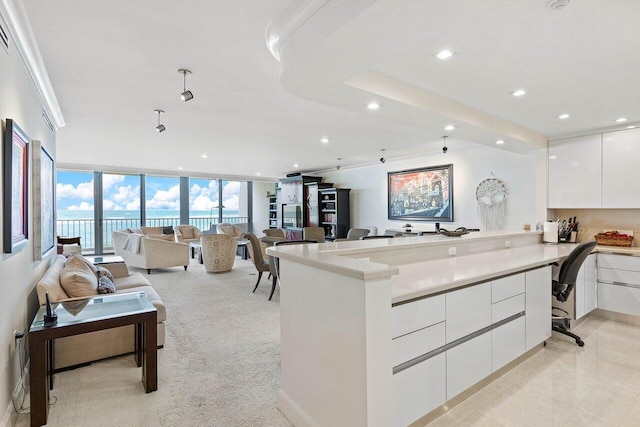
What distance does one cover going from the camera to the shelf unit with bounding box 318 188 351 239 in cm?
816

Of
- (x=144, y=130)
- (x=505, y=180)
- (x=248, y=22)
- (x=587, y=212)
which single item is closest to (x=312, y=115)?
(x=248, y=22)

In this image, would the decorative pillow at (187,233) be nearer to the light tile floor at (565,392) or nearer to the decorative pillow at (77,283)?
the decorative pillow at (77,283)

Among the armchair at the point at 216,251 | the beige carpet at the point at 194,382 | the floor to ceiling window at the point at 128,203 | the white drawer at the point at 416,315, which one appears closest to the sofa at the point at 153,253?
the armchair at the point at 216,251

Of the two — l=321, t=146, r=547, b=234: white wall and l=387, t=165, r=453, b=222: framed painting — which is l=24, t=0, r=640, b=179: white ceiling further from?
l=387, t=165, r=453, b=222: framed painting

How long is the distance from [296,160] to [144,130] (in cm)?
340

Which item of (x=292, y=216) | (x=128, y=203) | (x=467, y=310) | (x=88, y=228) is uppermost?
(x=128, y=203)

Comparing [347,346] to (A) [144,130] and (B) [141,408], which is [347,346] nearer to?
(B) [141,408]

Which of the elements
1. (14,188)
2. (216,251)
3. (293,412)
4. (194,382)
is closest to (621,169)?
(293,412)

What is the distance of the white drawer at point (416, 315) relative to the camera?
1.71m

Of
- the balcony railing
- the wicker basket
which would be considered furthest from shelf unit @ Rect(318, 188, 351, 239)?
the balcony railing

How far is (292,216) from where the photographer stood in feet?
30.4

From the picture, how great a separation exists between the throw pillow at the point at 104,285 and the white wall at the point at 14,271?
0.47 m

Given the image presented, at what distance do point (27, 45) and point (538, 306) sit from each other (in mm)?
4395

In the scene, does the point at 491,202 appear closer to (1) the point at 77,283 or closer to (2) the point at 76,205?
(1) the point at 77,283
